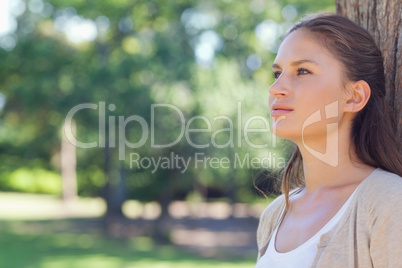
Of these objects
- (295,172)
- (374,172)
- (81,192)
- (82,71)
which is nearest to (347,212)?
(374,172)

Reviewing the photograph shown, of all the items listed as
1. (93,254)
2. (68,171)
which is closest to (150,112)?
(93,254)

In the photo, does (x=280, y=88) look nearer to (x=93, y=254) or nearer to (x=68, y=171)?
(x=93, y=254)

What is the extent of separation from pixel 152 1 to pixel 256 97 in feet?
22.2

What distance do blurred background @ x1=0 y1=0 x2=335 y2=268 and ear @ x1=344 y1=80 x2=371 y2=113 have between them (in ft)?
25.2

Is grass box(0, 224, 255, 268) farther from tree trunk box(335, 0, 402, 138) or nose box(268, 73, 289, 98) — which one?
nose box(268, 73, 289, 98)

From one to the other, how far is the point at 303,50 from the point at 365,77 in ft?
0.80

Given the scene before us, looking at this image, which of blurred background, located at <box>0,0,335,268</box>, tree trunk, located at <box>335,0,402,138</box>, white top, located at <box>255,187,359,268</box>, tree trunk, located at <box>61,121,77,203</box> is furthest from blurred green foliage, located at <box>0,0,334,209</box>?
white top, located at <box>255,187,359,268</box>

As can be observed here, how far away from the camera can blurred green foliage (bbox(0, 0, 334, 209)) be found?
1278 centimetres

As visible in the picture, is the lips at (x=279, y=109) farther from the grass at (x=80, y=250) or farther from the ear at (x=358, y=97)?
the grass at (x=80, y=250)

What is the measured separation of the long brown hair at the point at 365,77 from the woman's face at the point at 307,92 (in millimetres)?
40

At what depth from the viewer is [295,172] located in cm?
221

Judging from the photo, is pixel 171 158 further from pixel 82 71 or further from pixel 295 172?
pixel 295 172

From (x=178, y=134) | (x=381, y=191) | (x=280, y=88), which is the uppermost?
(x=280, y=88)

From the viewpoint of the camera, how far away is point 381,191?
1.53 meters
